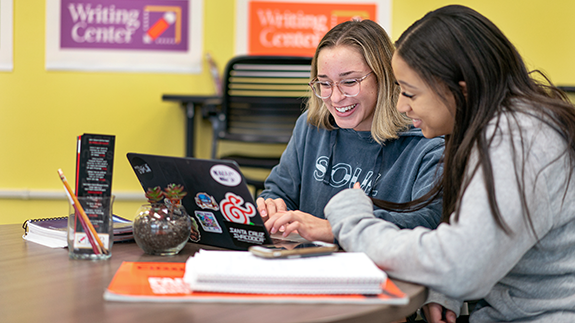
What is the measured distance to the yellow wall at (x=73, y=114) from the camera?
9.34ft

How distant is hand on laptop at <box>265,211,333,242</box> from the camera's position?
995 millimetres

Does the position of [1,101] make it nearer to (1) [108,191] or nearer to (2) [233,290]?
(1) [108,191]

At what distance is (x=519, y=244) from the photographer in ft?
2.46

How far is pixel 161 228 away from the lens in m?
0.88

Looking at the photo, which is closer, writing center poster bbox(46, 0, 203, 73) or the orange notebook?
the orange notebook

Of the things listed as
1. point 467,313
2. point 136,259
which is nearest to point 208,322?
point 136,259

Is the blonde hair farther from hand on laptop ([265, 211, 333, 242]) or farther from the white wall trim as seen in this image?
the white wall trim

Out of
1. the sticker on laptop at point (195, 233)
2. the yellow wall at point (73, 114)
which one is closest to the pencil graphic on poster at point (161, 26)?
the yellow wall at point (73, 114)

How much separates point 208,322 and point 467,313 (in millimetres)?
603

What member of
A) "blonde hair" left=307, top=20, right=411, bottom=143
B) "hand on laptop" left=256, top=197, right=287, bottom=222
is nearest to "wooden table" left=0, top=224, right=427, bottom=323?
"hand on laptop" left=256, top=197, right=287, bottom=222

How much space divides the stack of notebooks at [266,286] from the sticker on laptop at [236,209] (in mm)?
183

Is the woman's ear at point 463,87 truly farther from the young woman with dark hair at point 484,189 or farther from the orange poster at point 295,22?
the orange poster at point 295,22

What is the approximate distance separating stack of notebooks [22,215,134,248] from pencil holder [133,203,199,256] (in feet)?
0.43

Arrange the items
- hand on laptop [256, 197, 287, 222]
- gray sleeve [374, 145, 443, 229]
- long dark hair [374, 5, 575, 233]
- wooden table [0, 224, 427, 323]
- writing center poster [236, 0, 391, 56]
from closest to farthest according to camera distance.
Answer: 1. wooden table [0, 224, 427, 323]
2. long dark hair [374, 5, 575, 233]
3. gray sleeve [374, 145, 443, 229]
4. hand on laptop [256, 197, 287, 222]
5. writing center poster [236, 0, 391, 56]
